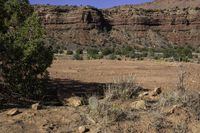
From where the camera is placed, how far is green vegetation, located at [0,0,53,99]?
14.4 meters

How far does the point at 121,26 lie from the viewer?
293 ft

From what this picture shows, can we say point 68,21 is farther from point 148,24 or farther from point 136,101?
point 136,101

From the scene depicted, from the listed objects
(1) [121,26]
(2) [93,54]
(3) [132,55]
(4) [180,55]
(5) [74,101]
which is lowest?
(1) [121,26]

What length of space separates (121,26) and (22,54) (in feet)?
247

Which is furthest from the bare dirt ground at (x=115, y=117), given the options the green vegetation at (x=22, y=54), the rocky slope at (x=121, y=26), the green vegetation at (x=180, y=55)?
the rocky slope at (x=121, y=26)

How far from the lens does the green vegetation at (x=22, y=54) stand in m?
14.4

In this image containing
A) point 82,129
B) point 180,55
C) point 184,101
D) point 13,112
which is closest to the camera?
point 82,129

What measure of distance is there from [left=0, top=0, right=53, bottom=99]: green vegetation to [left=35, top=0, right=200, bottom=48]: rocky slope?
59.4 metres

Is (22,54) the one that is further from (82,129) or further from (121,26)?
(121,26)

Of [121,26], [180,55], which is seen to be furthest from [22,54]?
[121,26]

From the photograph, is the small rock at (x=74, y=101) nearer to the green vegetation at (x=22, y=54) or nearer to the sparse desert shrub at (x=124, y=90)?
the sparse desert shrub at (x=124, y=90)

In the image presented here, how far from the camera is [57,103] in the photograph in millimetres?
14281

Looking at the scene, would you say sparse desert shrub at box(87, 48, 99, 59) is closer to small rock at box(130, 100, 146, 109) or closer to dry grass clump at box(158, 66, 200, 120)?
small rock at box(130, 100, 146, 109)

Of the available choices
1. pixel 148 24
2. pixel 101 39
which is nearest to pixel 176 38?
pixel 148 24
